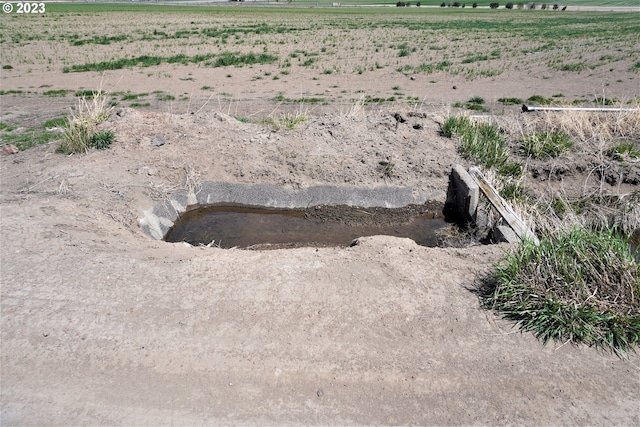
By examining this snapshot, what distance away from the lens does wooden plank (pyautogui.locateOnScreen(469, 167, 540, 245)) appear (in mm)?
6406

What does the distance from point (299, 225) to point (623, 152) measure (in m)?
6.71

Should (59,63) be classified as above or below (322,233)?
above

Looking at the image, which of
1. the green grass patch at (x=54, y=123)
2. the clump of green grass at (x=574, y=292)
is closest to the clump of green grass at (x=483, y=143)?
the clump of green grass at (x=574, y=292)

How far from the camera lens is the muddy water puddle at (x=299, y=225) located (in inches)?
297

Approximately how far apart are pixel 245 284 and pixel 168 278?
0.88m

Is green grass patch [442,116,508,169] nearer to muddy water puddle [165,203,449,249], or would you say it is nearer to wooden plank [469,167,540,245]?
wooden plank [469,167,540,245]

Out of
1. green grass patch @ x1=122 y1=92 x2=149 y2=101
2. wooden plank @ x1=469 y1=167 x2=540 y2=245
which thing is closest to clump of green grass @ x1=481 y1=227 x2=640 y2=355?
wooden plank @ x1=469 y1=167 x2=540 y2=245

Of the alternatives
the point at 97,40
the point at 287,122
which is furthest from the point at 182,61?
the point at 287,122

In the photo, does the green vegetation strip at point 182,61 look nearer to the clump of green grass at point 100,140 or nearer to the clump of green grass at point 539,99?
the clump of green grass at point 100,140

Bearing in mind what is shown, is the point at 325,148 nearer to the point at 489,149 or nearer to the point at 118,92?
the point at 489,149

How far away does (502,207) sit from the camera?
7.25 m

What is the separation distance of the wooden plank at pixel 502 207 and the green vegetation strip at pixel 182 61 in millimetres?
14447

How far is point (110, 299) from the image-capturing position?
465cm

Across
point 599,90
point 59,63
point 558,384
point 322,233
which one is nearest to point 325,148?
point 322,233
